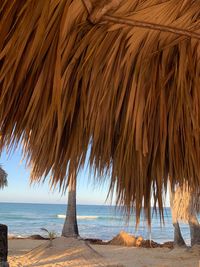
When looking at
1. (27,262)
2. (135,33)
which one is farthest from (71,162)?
(27,262)

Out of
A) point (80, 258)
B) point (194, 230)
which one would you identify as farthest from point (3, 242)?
point (194, 230)

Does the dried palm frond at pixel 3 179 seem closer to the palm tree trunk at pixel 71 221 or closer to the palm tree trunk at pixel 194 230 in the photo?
the palm tree trunk at pixel 71 221

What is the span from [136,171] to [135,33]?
512mm

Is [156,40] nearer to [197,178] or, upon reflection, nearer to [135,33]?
[135,33]

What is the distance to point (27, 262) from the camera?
328 inches

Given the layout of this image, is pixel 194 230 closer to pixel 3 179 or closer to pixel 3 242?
pixel 3 179

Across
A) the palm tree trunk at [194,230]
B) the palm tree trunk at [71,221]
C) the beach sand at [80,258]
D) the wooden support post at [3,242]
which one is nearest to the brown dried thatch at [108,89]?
the wooden support post at [3,242]

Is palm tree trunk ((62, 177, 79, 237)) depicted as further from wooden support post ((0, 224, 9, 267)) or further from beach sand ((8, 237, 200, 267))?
wooden support post ((0, 224, 9, 267))

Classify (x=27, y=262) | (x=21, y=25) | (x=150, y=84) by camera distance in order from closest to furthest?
(x=21, y=25) < (x=150, y=84) < (x=27, y=262)

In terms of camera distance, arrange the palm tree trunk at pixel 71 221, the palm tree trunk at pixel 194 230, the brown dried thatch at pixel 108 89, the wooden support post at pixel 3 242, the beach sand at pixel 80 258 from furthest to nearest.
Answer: the palm tree trunk at pixel 71 221 < the palm tree trunk at pixel 194 230 < the beach sand at pixel 80 258 < the wooden support post at pixel 3 242 < the brown dried thatch at pixel 108 89

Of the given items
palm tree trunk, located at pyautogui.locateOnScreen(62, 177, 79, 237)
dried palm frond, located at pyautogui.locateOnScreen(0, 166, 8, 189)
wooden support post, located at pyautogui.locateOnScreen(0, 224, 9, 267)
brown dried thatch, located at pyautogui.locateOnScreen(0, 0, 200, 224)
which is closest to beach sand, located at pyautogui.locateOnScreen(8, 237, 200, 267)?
dried palm frond, located at pyautogui.locateOnScreen(0, 166, 8, 189)

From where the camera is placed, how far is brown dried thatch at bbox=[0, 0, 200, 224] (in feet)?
4.45

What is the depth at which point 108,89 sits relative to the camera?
158 centimetres

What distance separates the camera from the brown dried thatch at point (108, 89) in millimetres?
1356
